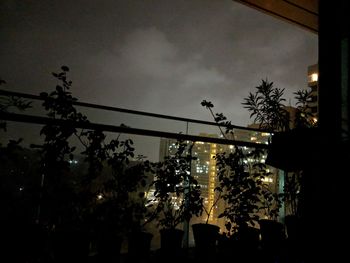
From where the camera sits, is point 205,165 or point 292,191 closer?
point 205,165

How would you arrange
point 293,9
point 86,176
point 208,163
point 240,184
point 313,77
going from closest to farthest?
point 86,176, point 240,184, point 208,163, point 293,9, point 313,77

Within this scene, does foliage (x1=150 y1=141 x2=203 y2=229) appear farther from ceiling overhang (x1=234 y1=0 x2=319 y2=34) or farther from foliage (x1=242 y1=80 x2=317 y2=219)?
ceiling overhang (x1=234 y1=0 x2=319 y2=34)

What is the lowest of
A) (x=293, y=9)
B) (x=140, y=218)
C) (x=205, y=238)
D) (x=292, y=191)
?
(x=205, y=238)

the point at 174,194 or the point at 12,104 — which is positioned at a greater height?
the point at 12,104

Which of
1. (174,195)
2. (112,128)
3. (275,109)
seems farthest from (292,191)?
(112,128)

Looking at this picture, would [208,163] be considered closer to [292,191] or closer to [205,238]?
[205,238]

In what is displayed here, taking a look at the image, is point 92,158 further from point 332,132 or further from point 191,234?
point 332,132

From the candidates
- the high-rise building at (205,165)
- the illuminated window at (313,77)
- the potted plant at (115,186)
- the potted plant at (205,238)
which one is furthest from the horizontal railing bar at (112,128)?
the illuminated window at (313,77)

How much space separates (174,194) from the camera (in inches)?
110

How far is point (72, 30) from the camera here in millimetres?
5891

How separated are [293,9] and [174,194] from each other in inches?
137

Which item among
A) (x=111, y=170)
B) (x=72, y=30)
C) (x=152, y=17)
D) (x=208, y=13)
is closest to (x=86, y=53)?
(x=72, y=30)

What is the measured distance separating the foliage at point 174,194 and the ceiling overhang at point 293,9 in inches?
112

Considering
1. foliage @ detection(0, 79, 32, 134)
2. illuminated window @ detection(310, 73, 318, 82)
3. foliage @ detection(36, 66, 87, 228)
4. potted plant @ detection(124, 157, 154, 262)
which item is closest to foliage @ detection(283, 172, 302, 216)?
potted plant @ detection(124, 157, 154, 262)
